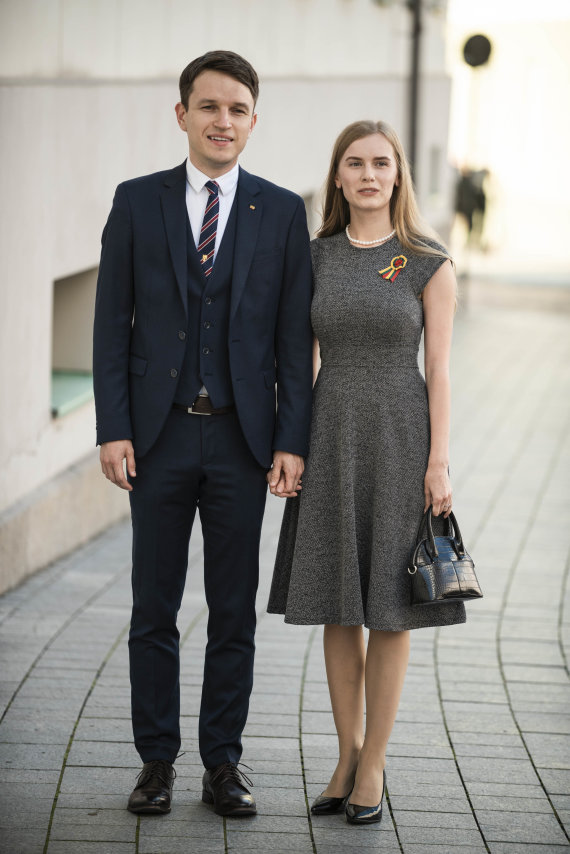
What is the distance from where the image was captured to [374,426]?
3689 mm

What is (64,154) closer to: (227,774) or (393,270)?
(393,270)

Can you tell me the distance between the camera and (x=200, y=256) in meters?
3.62

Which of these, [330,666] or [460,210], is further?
[460,210]

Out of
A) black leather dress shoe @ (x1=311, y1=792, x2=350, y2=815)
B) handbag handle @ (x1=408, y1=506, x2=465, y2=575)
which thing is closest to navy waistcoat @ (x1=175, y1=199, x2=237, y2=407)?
handbag handle @ (x1=408, y1=506, x2=465, y2=575)

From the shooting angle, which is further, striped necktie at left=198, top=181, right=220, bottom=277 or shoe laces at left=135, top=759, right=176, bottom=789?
shoe laces at left=135, top=759, right=176, bottom=789

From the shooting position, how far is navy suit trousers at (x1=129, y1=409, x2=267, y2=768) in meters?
3.66

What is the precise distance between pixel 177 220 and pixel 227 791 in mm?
1680

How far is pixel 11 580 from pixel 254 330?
2.80 m

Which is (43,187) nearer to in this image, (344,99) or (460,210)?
(344,99)

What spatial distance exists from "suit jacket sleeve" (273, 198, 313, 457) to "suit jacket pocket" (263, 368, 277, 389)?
21 mm

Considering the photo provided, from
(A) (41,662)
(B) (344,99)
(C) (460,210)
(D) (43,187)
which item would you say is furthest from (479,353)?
(A) (41,662)

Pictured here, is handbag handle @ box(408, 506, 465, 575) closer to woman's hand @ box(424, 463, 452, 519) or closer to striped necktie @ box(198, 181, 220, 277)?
woman's hand @ box(424, 463, 452, 519)

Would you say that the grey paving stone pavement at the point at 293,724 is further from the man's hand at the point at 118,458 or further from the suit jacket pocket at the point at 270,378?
the suit jacket pocket at the point at 270,378

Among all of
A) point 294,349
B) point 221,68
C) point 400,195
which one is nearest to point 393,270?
point 400,195
